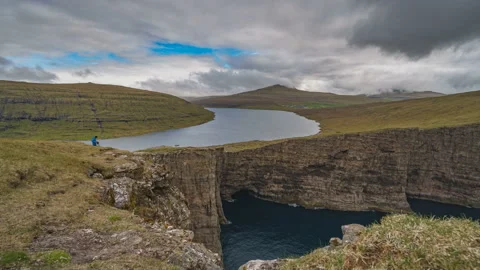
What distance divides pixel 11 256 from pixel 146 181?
13.2 meters

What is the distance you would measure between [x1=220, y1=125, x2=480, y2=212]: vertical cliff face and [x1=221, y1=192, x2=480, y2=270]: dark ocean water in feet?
14.8

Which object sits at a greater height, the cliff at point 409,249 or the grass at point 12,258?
the cliff at point 409,249

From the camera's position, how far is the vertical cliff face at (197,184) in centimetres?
5884

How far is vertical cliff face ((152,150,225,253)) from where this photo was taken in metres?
58.8

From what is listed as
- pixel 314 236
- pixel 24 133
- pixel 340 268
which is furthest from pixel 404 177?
pixel 24 133

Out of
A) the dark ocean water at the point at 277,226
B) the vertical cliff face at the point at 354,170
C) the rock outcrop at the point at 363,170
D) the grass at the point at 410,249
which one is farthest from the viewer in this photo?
the vertical cliff face at the point at 354,170

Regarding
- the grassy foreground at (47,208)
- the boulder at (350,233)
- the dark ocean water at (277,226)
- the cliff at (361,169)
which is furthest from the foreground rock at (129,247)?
the cliff at (361,169)

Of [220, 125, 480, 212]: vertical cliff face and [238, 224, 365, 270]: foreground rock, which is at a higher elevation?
[238, 224, 365, 270]: foreground rock

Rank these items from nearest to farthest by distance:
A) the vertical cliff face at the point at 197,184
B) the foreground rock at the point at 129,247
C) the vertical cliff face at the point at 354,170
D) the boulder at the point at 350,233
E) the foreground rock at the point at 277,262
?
the foreground rock at the point at 277,262, the boulder at the point at 350,233, the foreground rock at the point at 129,247, the vertical cliff face at the point at 197,184, the vertical cliff face at the point at 354,170

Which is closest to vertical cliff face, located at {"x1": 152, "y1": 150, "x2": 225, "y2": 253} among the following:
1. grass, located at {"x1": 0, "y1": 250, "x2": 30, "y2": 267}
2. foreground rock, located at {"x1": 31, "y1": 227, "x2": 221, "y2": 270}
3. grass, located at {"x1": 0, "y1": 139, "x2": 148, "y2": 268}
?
grass, located at {"x1": 0, "y1": 139, "x2": 148, "y2": 268}

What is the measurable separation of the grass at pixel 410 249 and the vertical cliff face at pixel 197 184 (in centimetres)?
5183

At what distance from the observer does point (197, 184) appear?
62.3 metres

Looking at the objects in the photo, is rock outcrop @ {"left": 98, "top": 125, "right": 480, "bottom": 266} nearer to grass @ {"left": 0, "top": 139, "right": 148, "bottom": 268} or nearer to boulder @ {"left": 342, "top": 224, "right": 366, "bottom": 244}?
grass @ {"left": 0, "top": 139, "right": 148, "bottom": 268}

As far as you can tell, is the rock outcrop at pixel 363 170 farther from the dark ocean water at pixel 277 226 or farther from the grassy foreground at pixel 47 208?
the grassy foreground at pixel 47 208
